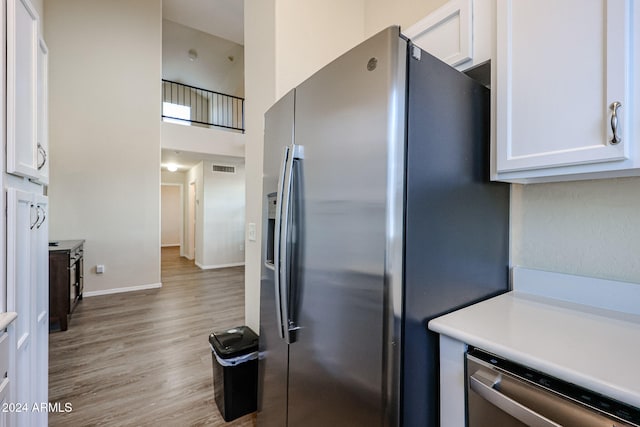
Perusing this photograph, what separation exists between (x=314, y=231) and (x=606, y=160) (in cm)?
97

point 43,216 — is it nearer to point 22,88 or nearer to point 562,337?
point 22,88

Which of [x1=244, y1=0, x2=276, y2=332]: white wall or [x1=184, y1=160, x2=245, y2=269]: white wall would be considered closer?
[x1=244, y1=0, x2=276, y2=332]: white wall

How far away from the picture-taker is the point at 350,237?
975 mm

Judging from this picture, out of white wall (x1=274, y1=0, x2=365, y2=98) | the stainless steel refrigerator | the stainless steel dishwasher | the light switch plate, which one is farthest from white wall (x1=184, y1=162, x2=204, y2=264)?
the stainless steel dishwasher

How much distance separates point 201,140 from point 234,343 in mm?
4525

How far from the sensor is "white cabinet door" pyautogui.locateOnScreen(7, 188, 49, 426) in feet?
3.80

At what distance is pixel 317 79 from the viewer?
1.15 metres

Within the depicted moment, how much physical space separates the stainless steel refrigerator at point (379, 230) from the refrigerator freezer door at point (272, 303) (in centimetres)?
2

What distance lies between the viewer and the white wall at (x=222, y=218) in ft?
21.6

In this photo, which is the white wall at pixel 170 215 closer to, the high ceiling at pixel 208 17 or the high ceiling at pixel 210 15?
the high ceiling at pixel 208 17

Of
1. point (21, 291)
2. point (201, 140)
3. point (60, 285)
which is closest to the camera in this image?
point (21, 291)

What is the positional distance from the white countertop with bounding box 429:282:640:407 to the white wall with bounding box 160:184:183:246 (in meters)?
10.9

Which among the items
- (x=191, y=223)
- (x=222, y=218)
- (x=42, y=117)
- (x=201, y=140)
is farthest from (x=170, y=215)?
(x=42, y=117)

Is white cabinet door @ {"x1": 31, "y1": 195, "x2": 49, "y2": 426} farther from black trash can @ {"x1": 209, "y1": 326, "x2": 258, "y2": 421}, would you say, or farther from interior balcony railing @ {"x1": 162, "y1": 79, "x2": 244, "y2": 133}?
interior balcony railing @ {"x1": 162, "y1": 79, "x2": 244, "y2": 133}
